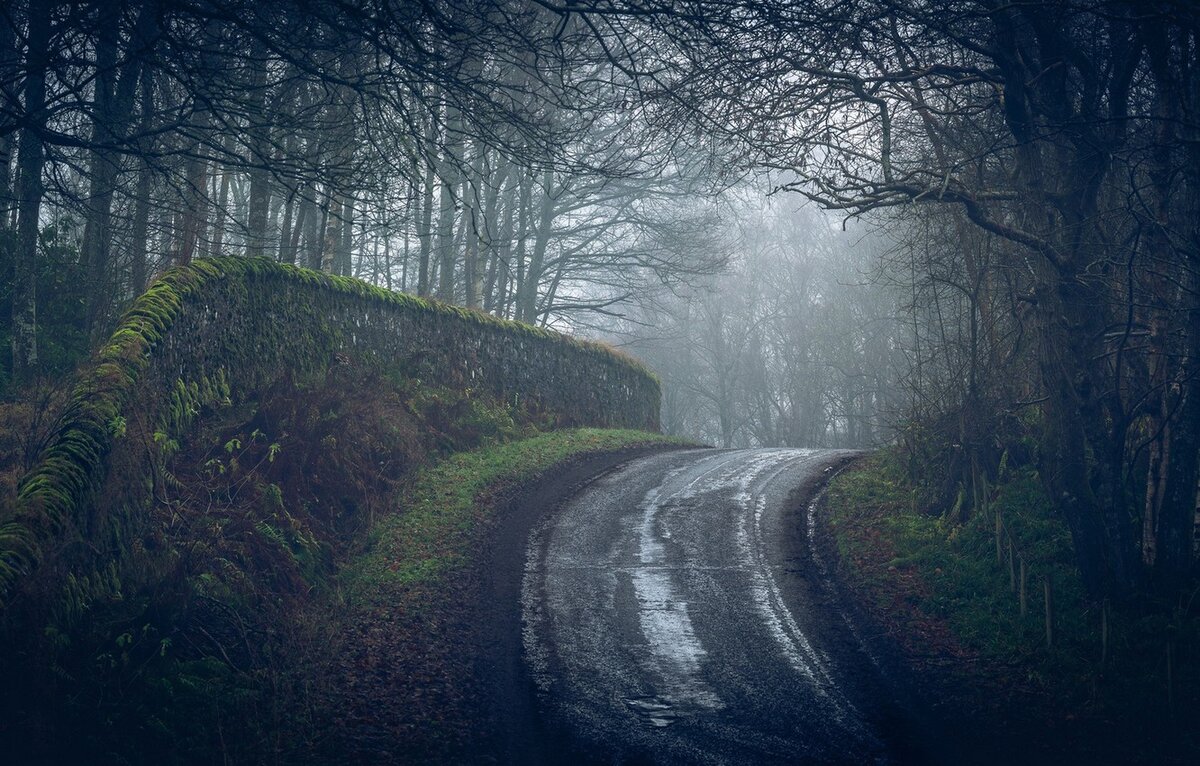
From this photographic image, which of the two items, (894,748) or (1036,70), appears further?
(1036,70)

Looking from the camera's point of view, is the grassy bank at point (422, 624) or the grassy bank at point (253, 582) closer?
the grassy bank at point (253, 582)

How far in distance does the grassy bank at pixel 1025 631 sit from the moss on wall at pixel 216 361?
7310 millimetres

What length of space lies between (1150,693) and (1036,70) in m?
6.47

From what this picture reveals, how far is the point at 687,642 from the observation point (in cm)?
784

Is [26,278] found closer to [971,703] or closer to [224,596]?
[224,596]

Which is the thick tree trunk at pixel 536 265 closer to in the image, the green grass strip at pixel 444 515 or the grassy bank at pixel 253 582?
the green grass strip at pixel 444 515

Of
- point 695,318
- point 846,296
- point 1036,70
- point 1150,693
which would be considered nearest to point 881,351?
point 846,296

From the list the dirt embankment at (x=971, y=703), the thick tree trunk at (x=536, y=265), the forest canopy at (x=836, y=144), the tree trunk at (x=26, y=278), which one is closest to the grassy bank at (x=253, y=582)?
the tree trunk at (x=26, y=278)

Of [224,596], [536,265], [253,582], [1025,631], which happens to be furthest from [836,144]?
[536,265]

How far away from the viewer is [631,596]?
9.07m

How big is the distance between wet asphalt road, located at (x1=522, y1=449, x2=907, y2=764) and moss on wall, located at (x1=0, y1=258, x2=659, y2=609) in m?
4.01

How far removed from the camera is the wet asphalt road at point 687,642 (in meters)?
5.96

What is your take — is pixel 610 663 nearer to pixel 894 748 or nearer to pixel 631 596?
pixel 631 596

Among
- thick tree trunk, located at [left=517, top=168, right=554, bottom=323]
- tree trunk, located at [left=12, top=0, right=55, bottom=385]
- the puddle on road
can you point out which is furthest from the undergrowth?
thick tree trunk, located at [left=517, top=168, right=554, bottom=323]
